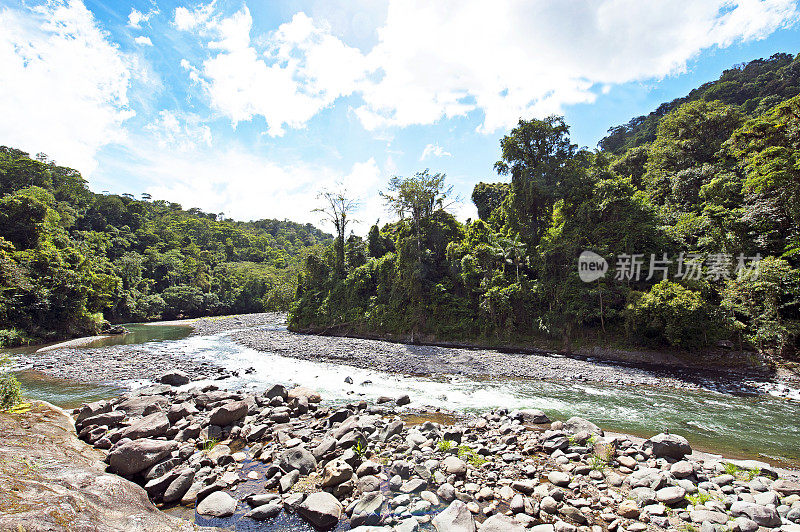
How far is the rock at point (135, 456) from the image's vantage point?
5691 millimetres

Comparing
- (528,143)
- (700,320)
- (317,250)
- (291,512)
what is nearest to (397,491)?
(291,512)

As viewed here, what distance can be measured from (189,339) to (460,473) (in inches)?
1177

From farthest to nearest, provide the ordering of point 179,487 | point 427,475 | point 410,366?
point 410,366, point 427,475, point 179,487

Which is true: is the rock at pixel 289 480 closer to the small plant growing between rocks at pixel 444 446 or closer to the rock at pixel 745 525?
the small plant growing between rocks at pixel 444 446

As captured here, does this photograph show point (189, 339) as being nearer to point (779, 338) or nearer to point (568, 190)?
point (568, 190)

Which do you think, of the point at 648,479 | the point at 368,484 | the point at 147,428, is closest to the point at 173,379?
the point at 147,428

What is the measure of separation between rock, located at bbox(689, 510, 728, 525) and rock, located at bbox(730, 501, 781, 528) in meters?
0.23

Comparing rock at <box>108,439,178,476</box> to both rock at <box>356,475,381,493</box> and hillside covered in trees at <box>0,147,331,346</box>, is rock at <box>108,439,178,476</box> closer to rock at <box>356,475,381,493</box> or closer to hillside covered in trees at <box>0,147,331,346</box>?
rock at <box>356,475,381,493</box>

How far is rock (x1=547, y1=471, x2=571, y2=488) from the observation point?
564cm

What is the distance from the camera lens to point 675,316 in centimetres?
1584

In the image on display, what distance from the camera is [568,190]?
2269 centimetres

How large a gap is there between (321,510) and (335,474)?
0.83 m

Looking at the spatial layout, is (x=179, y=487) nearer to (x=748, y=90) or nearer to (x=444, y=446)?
(x=444, y=446)

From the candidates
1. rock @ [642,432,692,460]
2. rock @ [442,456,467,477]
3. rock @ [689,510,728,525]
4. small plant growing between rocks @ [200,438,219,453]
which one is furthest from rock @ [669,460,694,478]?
small plant growing between rocks @ [200,438,219,453]
